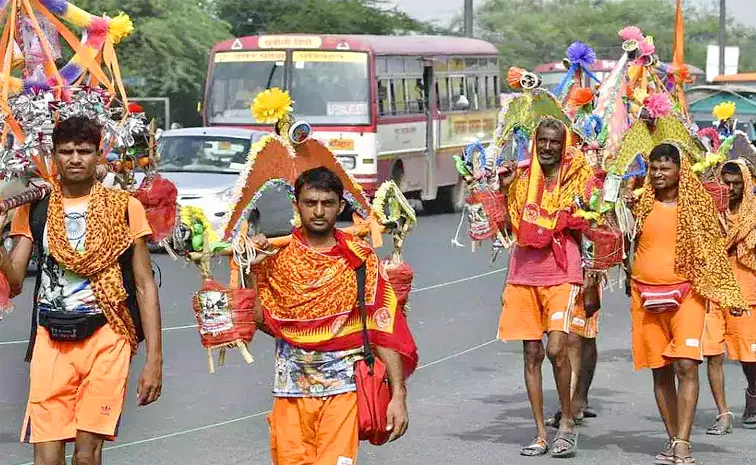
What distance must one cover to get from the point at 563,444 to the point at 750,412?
1622 millimetres

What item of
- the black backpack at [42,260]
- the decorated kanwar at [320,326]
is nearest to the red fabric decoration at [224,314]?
the decorated kanwar at [320,326]

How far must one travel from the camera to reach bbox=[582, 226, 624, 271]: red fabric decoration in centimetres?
823

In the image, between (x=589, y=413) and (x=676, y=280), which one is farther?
(x=589, y=413)

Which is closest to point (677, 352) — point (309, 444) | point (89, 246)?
point (309, 444)

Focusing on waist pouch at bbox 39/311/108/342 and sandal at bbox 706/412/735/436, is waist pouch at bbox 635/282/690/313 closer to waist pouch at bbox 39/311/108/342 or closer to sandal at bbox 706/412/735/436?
sandal at bbox 706/412/735/436

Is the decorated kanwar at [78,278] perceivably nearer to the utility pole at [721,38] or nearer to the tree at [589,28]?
the utility pole at [721,38]

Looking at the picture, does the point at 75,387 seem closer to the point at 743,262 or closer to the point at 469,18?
the point at 743,262

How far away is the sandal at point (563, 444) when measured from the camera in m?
8.27

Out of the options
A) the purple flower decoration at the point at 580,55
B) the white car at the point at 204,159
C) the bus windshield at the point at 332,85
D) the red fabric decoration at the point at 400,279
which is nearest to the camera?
the red fabric decoration at the point at 400,279

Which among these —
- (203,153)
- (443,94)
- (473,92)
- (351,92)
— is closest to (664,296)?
(203,153)

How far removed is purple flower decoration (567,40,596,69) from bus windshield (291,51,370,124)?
50.2 feet

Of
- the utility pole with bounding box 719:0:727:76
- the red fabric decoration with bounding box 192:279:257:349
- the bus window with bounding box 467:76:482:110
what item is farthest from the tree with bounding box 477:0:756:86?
the red fabric decoration with bounding box 192:279:257:349

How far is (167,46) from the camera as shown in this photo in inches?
1620

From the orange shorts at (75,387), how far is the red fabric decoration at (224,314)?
1.19ft
